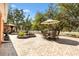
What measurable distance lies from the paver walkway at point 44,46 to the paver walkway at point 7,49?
0.07 metres

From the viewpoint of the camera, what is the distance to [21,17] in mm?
4266

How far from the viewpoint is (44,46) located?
422 centimetres

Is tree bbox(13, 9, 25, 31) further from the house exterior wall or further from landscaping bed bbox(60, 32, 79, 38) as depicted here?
landscaping bed bbox(60, 32, 79, 38)

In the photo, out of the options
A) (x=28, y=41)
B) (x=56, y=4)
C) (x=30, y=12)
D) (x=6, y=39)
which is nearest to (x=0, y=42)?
(x=6, y=39)

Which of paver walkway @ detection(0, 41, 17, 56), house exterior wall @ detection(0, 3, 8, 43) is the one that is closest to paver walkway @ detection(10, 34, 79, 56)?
paver walkway @ detection(0, 41, 17, 56)

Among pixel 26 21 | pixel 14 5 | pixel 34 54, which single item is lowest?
pixel 34 54

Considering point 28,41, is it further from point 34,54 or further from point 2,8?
point 2,8

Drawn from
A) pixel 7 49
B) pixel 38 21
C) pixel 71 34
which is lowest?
pixel 7 49

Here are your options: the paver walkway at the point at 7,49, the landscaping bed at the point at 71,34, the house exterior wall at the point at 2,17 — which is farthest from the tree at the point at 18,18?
the landscaping bed at the point at 71,34

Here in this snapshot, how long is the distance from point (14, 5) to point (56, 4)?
795mm

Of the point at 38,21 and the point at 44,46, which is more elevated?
the point at 38,21

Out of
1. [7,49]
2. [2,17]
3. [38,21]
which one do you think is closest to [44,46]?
[38,21]

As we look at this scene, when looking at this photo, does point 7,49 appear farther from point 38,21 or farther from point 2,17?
point 38,21

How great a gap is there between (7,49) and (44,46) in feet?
2.33
